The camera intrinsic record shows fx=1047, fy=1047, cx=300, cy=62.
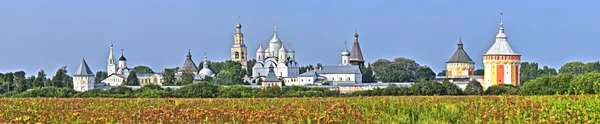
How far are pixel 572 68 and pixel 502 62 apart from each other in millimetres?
49173

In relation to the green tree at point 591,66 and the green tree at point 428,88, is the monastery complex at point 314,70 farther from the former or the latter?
the green tree at point 591,66

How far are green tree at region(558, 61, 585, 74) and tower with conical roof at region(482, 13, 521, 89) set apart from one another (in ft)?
142

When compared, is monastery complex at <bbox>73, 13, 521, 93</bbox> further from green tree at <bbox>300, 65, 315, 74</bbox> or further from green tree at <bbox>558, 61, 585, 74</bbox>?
green tree at <bbox>558, 61, 585, 74</bbox>

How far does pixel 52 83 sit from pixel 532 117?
8007 cm

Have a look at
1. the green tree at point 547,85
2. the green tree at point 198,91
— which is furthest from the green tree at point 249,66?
the green tree at point 547,85

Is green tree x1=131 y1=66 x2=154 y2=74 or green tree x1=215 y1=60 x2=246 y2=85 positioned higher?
green tree x1=131 y1=66 x2=154 y2=74

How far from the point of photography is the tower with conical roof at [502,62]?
254 ft

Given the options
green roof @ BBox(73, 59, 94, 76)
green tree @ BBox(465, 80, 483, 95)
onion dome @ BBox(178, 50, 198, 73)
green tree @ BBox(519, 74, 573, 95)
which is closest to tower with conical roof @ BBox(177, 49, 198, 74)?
onion dome @ BBox(178, 50, 198, 73)

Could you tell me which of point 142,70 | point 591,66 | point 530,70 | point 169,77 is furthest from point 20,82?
point 591,66

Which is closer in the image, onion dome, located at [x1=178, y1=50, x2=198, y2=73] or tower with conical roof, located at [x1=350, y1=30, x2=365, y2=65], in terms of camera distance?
tower with conical roof, located at [x1=350, y1=30, x2=365, y2=65]

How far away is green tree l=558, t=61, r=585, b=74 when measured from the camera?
121 m

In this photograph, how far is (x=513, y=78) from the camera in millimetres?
77625

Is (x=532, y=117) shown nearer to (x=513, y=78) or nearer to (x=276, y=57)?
(x=513, y=78)

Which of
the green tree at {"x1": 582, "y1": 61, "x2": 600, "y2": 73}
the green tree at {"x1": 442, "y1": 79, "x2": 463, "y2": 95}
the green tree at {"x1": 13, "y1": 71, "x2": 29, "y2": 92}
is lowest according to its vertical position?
the green tree at {"x1": 442, "y1": 79, "x2": 463, "y2": 95}
